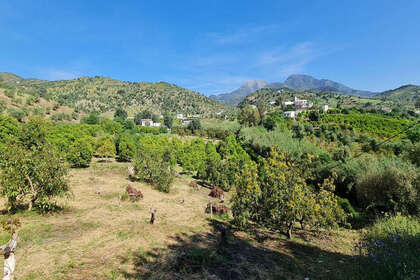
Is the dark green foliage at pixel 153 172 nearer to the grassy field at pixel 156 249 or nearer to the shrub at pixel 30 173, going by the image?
the grassy field at pixel 156 249

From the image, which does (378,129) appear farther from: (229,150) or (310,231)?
(310,231)

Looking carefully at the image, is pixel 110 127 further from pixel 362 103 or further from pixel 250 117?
pixel 362 103

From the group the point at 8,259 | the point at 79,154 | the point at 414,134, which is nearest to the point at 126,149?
the point at 79,154

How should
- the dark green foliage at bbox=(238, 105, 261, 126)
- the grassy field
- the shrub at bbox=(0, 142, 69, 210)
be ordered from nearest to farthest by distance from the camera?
1. the grassy field
2. the shrub at bbox=(0, 142, 69, 210)
3. the dark green foliage at bbox=(238, 105, 261, 126)

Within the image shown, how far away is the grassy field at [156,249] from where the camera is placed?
257 inches

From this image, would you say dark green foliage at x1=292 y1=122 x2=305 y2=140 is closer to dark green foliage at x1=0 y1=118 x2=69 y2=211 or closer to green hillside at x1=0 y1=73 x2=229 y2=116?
dark green foliage at x1=0 y1=118 x2=69 y2=211

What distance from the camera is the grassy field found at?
6.53 meters

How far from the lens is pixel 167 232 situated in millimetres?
10344

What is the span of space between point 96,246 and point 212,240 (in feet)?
17.2

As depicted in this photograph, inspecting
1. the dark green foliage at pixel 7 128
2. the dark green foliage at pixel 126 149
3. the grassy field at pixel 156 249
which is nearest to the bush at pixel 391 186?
the grassy field at pixel 156 249

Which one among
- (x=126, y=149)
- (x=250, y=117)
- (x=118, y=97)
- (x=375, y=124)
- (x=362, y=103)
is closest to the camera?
(x=126, y=149)

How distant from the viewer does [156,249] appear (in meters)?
8.24

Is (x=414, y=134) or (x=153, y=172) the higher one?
(x=414, y=134)

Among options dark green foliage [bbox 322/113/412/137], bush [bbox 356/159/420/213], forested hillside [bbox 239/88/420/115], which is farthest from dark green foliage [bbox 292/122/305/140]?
bush [bbox 356/159/420/213]
